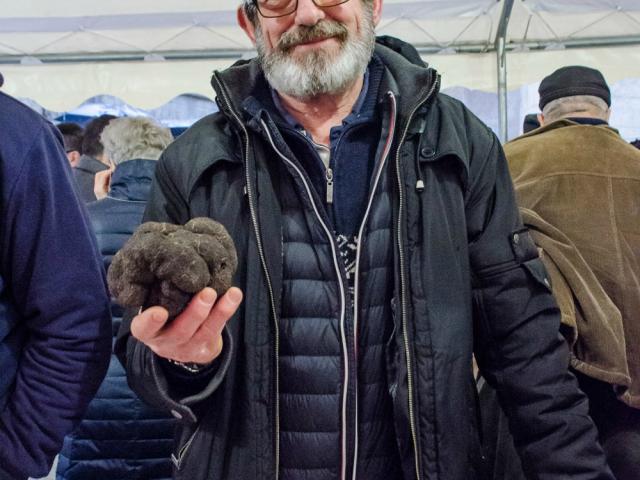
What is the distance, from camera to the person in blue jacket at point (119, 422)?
7.34ft

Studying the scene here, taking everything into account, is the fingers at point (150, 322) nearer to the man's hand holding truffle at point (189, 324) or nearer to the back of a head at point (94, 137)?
the man's hand holding truffle at point (189, 324)

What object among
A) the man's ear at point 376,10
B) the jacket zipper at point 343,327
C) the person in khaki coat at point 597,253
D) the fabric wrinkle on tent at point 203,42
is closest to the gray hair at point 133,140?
the man's ear at point 376,10

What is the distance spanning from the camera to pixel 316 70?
1.35m

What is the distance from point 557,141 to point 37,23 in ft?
14.5

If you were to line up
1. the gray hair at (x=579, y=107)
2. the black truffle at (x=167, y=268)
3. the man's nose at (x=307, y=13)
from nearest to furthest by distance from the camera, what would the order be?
the black truffle at (x=167, y=268), the man's nose at (x=307, y=13), the gray hair at (x=579, y=107)

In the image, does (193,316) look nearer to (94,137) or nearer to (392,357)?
(392,357)

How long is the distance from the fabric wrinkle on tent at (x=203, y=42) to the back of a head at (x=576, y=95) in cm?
282

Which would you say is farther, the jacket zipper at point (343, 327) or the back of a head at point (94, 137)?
the back of a head at point (94, 137)

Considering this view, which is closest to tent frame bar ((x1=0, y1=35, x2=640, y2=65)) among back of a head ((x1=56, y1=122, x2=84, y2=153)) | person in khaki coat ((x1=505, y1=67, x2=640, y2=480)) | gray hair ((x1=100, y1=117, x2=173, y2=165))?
back of a head ((x1=56, y1=122, x2=84, y2=153))

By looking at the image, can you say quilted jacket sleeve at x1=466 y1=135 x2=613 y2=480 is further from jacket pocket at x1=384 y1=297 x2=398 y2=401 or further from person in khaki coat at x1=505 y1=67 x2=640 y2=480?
jacket pocket at x1=384 y1=297 x2=398 y2=401

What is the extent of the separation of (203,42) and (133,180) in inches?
112

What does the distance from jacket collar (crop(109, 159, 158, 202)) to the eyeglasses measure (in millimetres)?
1079

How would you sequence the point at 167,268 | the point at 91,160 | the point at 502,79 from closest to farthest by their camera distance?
the point at 167,268 → the point at 91,160 → the point at 502,79

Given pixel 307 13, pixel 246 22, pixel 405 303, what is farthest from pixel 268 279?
pixel 246 22
